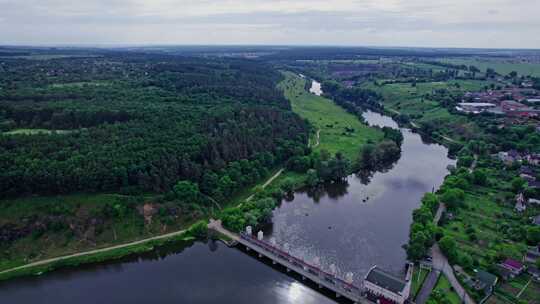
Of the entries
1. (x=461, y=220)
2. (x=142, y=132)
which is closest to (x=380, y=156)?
(x=461, y=220)

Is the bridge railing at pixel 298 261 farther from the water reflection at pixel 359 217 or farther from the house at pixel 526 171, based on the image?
the house at pixel 526 171

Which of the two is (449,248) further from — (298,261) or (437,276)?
(298,261)

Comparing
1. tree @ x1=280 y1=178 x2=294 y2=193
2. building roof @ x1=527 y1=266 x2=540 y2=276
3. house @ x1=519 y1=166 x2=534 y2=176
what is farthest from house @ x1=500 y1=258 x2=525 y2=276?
tree @ x1=280 y1=178 x2=294 y2=193

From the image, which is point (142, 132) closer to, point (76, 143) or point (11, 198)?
point (76, 143)

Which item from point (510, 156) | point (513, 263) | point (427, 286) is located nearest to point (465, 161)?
point (510, 156)

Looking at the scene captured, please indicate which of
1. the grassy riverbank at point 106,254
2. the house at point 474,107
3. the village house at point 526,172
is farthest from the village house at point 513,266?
the house at point 474,107
